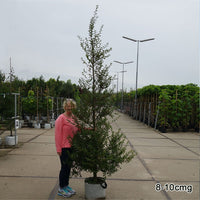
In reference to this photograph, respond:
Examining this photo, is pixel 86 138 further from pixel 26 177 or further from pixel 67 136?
pixel 26 177

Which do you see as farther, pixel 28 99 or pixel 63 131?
pixel 28 99

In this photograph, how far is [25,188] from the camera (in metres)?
4.84

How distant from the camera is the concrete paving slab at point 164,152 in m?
8.01

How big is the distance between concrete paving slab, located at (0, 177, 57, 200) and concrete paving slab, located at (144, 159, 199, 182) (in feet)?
7.88

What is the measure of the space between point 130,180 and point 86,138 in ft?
6.16

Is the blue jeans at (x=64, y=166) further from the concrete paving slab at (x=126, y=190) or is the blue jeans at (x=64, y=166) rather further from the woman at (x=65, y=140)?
the concrete paving slab at (x=126, y=190)

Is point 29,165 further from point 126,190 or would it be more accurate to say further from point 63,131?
point 126,190

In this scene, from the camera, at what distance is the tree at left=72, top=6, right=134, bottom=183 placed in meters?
4.16

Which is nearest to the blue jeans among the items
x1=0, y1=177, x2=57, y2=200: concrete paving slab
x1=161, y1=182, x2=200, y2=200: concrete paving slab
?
x1=0, y1=177, x2=57, y2=200: concrete paving slab

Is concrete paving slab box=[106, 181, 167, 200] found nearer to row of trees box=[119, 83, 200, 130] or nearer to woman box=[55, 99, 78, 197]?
woman box=[55, 99, 78, 197]

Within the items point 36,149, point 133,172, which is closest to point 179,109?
point 36,149

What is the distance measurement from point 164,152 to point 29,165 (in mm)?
4476

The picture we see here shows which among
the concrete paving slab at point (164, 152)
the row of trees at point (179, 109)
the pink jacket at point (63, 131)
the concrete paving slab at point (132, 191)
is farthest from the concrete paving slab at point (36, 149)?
the row of trees at point (179, 109)

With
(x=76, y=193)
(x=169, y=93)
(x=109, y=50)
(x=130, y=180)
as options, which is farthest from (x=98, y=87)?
(x=169, y=93)
